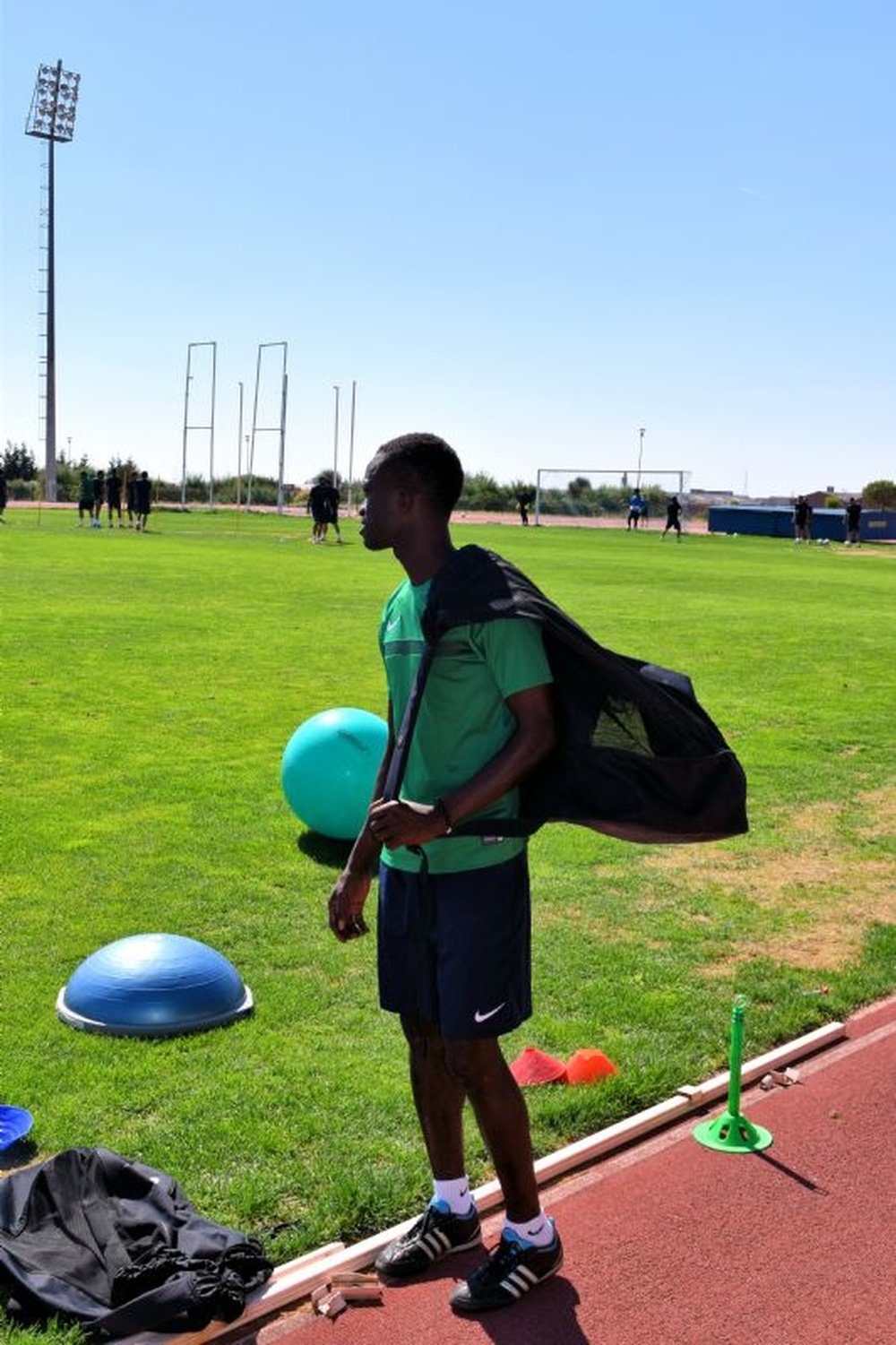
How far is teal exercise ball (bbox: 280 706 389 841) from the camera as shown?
314 inches

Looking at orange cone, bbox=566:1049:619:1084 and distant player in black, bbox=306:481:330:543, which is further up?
distant player in black, bbox=306:481:330:543

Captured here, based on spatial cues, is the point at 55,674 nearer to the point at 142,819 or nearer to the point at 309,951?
the point at 142,819

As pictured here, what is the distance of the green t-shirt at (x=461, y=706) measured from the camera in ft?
11.5

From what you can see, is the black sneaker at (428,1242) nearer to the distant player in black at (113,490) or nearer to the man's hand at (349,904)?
the man's hand at (349,904)

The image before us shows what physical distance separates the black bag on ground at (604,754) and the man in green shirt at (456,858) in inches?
2.6

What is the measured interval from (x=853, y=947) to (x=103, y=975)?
3.80 metres

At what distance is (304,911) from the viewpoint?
23.4 ft

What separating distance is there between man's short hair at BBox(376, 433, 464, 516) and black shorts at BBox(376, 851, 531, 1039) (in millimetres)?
1039

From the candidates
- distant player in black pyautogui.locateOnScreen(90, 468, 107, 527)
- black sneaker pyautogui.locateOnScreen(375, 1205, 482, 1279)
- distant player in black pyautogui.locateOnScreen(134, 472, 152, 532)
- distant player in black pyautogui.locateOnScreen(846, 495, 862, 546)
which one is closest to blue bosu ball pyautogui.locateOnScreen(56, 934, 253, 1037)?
black sneaker pyautogui.locateOnScreen(375, 1205, 482, 1279)

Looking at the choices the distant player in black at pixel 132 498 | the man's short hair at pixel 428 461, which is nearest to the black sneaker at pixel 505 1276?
the man's short hair at pixel 428 461

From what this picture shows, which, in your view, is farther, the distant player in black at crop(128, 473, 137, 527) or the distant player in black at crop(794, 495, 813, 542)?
the distant player in black at crop(794, 495, 813, 542)

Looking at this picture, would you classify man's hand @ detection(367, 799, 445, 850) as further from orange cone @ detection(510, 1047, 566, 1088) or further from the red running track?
orange cone @ detection(510, 1047, 566, 1088)

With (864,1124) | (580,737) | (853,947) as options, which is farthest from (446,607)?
(853,947)

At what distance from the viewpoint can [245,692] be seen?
1353 centimetres
